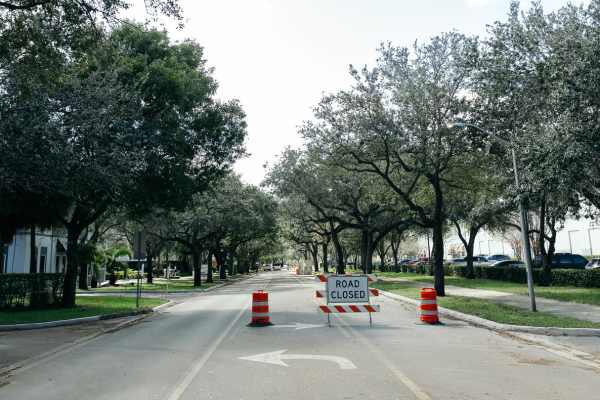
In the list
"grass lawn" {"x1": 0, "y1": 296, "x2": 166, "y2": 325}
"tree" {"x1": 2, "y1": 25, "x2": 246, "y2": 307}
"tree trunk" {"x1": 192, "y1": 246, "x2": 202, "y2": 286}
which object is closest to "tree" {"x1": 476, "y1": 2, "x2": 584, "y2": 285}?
"tree" {"x1": 2, "y1": 25, "x2": 246, "y2": 307}

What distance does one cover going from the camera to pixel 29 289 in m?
16.7

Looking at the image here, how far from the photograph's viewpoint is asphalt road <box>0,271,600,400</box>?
5840 mm

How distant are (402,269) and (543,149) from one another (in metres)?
47.6

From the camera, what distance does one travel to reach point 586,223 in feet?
180

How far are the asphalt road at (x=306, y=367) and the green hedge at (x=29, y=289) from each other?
7.25 metres

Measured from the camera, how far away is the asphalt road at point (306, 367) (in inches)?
230

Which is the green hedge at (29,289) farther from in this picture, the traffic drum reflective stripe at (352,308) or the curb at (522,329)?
the curb at (522,329)

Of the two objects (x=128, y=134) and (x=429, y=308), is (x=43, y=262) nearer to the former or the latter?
(x=128, y=134)

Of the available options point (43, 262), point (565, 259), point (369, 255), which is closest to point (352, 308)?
point (369, 255)

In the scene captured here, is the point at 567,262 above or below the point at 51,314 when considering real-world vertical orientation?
above

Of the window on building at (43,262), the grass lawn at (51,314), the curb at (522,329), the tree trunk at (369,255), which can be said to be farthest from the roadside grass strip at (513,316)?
the window on building at (43,262)

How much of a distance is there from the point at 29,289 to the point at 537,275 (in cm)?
2612

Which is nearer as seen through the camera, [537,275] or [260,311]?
[260,311]

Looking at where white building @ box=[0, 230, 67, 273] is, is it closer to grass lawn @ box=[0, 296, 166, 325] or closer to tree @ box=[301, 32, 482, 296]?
grass lawn @ box=[0, 296, 166, 325]
